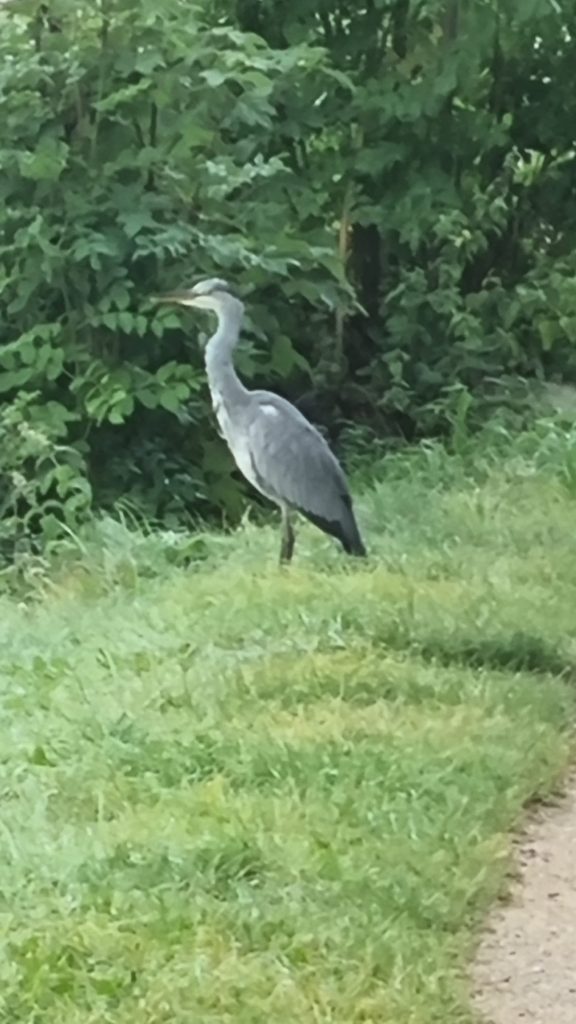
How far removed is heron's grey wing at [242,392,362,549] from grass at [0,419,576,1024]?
20 centimetres

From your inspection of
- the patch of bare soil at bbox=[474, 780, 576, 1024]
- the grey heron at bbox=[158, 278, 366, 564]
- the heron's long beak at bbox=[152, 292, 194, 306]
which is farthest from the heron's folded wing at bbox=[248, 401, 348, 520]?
the patch of bare soil at bbox=[474, 780, 576, 1024]

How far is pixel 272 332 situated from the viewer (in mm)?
10430

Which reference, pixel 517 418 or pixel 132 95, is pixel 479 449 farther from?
pixel 132 95

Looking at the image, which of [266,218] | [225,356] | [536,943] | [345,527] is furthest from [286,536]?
[536,943]

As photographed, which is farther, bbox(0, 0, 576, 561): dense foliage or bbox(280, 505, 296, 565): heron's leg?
bbox(0, 0, 576, 561): dense foliage

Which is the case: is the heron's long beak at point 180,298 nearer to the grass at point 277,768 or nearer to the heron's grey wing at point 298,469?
the heron's grey wing at point 298,469

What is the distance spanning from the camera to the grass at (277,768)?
399 centimetres

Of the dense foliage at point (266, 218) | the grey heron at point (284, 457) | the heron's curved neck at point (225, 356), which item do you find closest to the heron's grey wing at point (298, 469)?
the grey heron at point (284, 457)

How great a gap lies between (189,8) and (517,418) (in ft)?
9.30

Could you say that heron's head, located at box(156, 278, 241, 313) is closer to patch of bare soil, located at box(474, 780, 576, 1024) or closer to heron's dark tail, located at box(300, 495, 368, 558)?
heron's dark tail, located at box(300, 495, 368, 558)

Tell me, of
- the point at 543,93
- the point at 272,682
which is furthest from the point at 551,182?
the point at 272,682

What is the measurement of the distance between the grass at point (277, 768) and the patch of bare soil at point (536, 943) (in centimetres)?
6

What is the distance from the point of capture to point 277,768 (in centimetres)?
509

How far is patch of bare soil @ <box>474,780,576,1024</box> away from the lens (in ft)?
13.3
